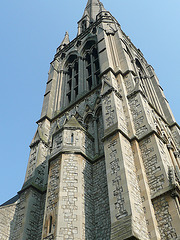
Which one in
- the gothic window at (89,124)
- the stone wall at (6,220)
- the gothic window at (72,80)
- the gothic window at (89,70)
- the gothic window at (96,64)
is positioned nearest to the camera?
the stone wall at (6,220)

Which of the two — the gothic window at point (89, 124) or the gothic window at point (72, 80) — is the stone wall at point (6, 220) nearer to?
the gothic window at point (89, 124)

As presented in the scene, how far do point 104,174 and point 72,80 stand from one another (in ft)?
41.7

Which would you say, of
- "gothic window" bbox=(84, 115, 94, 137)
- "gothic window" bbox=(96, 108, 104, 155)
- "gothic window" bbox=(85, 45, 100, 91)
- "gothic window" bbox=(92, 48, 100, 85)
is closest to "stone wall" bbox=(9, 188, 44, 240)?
"gothic window" bbox=(96, 108, 104, 155)

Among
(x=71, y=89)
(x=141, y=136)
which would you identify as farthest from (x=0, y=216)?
(x=71, y=89)

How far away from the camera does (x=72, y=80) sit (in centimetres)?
2311

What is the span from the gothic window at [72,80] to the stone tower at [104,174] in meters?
2.22

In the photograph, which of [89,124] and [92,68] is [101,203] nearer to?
[89,124]

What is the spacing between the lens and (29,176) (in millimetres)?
14977

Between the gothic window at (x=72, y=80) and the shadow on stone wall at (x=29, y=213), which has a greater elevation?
the gothic window at (x=72, y=80)

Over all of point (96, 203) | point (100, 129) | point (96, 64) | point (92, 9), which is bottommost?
point (96, 203)

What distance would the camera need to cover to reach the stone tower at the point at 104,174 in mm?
9312

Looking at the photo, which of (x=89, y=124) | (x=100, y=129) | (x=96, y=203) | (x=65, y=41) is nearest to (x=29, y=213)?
(x=96, y=203)

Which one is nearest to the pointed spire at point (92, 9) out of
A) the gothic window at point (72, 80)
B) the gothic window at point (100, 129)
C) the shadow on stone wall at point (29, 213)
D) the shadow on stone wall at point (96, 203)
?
the gothic window at point (72, 80)

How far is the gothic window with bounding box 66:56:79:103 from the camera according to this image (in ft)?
71.0
